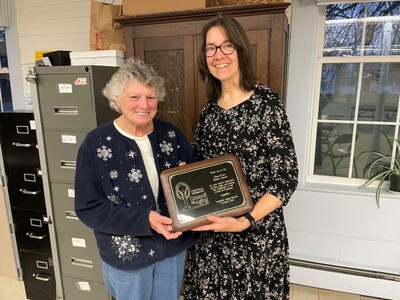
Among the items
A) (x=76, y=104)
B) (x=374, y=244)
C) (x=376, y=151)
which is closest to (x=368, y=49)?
(x=376, y=151)

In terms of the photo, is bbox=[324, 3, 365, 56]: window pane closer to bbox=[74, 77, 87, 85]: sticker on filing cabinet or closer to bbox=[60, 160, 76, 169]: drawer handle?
A: bbox=[74, 77, 87, 85]: sticker on filing cabinet

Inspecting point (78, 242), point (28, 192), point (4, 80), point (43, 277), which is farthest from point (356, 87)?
point (4, 80)

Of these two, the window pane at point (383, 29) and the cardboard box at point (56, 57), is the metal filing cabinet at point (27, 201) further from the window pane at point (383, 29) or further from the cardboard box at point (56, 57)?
the window pane at point (383, 29)

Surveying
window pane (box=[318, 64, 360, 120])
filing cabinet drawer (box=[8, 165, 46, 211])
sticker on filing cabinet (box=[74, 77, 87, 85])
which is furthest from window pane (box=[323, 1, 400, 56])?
filing cabinet drawer (box=[8, 165, 46, 211])

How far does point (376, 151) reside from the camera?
7.72 feet

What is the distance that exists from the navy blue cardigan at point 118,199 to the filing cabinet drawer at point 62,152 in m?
0.62

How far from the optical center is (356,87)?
7.52 ft

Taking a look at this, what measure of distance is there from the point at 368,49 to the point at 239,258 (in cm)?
183

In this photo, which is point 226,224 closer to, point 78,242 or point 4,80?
point 78,242

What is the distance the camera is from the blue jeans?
1.27 metres

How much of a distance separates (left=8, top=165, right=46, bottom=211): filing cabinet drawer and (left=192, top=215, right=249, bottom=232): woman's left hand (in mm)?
1536

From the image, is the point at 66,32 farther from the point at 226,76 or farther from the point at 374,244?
the point at 374,244

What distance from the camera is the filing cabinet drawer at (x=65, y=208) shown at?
1873 millimetres

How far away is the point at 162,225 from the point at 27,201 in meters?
1.58
